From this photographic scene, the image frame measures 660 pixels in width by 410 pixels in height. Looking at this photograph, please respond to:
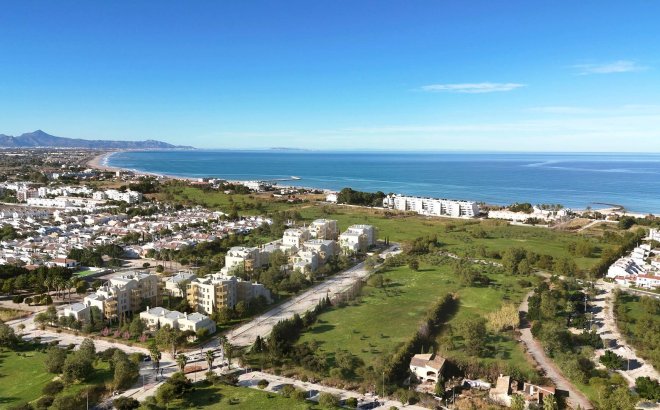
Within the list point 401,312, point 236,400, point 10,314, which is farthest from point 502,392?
point 10,314

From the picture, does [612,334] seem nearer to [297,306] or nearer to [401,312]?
[401,312]

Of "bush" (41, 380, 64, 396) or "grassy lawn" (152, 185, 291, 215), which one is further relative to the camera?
"grassy lawn" (152, 185, 291, 215)

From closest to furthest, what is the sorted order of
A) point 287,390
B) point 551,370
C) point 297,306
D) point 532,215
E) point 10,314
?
point 287,390
point 551,370
point 10,314
point 297,306
point 532,215

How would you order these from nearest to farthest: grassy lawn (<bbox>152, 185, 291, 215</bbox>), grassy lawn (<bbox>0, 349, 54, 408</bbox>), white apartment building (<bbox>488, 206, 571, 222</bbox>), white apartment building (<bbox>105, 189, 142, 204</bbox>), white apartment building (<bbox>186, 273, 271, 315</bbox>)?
grassy lawn (<bbox>0, 349, 54, 408</bbox>), white apartment building (<bbox>186, 273, 271, 315</bbox>), white apartment building (<bbox>488, 206, 571, 222</bbox>), grassy lawn (<bbox>152, 185, 291, 215</bbox>), white apartment building (<bbox>105, 189, 142, 204</bbox>)

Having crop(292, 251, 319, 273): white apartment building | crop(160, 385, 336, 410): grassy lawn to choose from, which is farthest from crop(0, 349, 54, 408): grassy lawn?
crop(292, 251, 319, 273): white apartment building

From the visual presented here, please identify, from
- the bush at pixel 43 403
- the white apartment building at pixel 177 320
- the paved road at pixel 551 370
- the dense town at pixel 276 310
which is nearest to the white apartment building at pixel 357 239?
the dense town at pixel 276 310

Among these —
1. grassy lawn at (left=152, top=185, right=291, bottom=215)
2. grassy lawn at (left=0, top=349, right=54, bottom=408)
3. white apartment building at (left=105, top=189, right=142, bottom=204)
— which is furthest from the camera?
white apartment building at (left=105, top=189, right=142, bottom=204)

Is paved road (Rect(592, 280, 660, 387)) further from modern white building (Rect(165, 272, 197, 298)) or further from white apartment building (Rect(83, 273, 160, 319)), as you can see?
white apartment building (Rect(83, 273, 160, 319))

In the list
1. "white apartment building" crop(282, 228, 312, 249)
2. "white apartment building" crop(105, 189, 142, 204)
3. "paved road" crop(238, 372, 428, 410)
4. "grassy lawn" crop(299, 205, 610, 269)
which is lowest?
"paved road" crop(238, 372, 428, 410)
